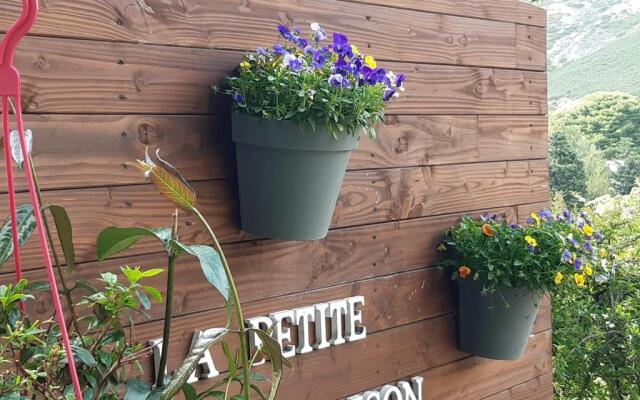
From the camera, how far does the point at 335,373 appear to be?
1.86 meters

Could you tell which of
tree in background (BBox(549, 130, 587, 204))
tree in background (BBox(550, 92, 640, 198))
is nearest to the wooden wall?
tree in background (BBox(549, 130, 587, 204))

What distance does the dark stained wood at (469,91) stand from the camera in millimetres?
2027

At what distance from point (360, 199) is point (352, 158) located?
0.35ft

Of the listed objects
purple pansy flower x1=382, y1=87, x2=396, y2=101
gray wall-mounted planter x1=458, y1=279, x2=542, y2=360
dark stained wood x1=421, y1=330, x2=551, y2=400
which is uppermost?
purple pansy flower x1=382, y1=87, x2=396, y2=101

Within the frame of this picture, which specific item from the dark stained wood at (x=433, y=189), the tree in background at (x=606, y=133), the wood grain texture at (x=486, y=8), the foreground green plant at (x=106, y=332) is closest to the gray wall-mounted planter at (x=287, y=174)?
the dark stained wood at (x=433, y=189)

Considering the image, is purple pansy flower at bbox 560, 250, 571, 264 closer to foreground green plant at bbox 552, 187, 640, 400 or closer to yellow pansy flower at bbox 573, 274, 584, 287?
yellow pansy flower at bbox 573, 274, 584, 287

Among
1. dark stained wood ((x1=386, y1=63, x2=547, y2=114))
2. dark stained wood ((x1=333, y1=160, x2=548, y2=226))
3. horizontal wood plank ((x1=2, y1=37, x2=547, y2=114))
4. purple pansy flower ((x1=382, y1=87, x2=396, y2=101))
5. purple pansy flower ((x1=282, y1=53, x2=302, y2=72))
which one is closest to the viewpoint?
horizontal wood plank ((x1=2, y1=37, x2=547, y2=114))

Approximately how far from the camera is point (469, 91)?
2203mm

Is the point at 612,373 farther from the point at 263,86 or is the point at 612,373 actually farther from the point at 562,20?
the point at 562,20

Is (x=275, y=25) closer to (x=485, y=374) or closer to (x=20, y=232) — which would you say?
(x=20, y=232)

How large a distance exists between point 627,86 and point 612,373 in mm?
13792

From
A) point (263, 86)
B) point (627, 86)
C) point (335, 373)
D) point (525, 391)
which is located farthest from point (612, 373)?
point (627, 86)

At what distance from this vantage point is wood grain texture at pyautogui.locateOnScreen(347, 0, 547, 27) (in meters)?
2.03

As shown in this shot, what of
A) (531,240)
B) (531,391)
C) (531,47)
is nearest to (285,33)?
(531,240)
